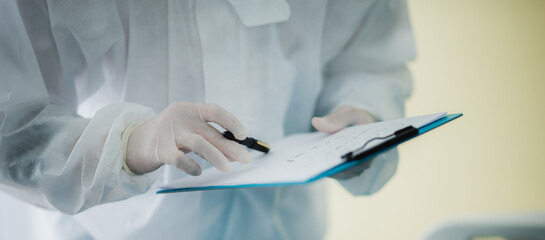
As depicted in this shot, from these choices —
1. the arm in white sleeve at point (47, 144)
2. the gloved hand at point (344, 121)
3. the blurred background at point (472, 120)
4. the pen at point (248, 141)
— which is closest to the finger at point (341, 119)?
the gloved hand at point (344, 121)

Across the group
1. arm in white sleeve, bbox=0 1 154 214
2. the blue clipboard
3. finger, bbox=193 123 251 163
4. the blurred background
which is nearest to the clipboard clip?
the blue clipboard

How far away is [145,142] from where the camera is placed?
396 millimetres

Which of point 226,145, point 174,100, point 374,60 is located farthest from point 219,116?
point 374,60

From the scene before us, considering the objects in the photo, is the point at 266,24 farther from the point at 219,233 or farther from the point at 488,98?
the point at 488,98

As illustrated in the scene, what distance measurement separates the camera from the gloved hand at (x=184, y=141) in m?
0.38

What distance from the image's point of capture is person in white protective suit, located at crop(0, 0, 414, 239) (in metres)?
0.40

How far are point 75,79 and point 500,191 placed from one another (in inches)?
49.2

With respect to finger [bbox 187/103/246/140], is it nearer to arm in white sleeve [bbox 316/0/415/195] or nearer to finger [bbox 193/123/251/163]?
finger [bbox 193/123/251/163]

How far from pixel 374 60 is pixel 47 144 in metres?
0.57

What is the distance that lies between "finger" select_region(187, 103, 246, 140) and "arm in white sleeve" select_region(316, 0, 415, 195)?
297 mm

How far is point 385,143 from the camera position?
33 centimetres

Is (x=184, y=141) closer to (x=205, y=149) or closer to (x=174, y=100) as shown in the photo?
(x=205, y=149)

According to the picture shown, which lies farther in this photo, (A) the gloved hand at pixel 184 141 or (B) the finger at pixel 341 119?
(B) the finger at pixel 341 119

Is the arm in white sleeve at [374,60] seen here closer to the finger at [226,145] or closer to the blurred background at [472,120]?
the finger at [226,145]
